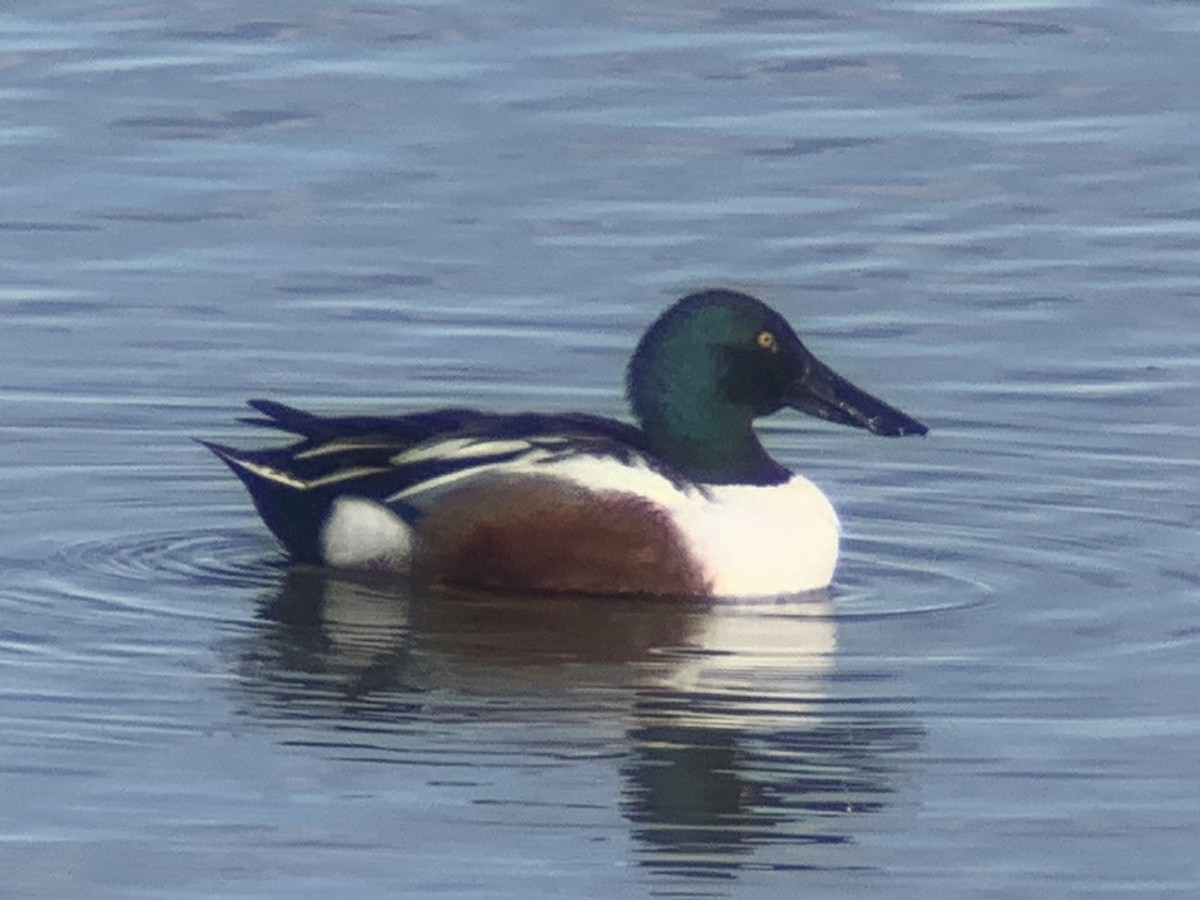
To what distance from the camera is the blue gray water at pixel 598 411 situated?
8711 mm

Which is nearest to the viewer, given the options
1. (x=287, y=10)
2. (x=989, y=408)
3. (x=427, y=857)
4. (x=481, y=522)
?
(x=427, y=857)

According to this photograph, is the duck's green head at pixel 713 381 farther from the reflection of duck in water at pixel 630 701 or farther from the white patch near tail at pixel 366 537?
the white patch near tail at pixel 366 537

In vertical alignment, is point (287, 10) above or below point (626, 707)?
above

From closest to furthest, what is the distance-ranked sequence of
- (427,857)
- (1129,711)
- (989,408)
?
(427,857) < (1129,711) < (989,408)

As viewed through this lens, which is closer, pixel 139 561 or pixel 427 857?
pixel 427 857

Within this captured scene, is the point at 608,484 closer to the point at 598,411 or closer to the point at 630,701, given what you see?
the point at 630,701

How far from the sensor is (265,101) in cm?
1652

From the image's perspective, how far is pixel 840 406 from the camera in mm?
11680

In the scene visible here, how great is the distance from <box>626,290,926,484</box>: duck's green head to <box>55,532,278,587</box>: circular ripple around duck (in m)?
1.23

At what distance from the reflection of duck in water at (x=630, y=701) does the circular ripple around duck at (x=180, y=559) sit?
0.61ft

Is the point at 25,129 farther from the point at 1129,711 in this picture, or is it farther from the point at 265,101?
the point at 1129,711

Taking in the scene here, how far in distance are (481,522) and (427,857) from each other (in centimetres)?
297

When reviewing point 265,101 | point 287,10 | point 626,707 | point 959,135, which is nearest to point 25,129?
point 265,101

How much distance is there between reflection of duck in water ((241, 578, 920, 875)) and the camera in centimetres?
888
